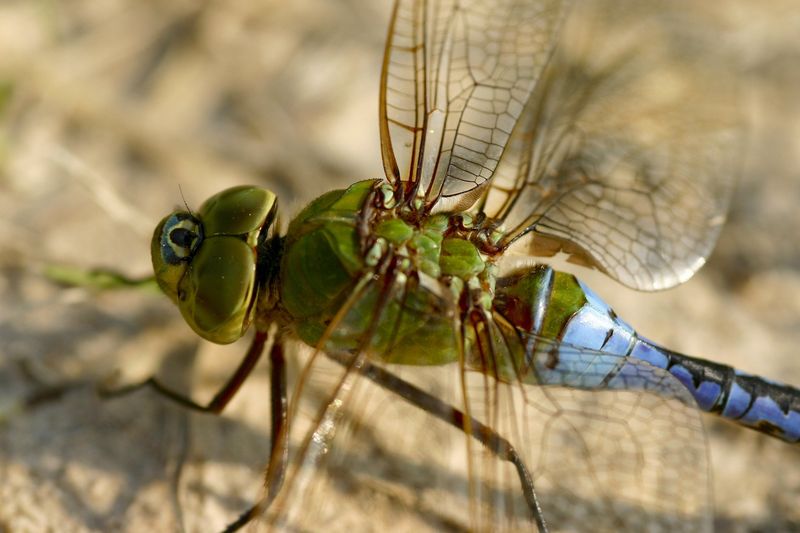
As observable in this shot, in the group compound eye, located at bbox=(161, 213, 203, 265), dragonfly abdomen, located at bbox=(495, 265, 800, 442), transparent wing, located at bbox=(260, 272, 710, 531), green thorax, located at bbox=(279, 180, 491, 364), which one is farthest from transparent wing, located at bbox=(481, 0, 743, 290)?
compound eye, located at bbox=(161, 213, 203, 265)

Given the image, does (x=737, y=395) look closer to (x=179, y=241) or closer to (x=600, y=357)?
(x=600, y=357)

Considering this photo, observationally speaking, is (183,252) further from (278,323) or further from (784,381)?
(784,381)

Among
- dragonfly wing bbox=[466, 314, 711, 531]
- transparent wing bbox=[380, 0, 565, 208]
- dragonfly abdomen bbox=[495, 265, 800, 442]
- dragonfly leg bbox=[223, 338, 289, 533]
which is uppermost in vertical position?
transparent wing bbox=[380, 0, 565, 208]

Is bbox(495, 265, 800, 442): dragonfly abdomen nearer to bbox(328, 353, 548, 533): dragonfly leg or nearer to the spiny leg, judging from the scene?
bbox(328, 353, 548, 533): dragonfly leg

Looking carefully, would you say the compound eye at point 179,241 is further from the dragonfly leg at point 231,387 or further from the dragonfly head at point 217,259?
the dragonfly leg at point 231,387

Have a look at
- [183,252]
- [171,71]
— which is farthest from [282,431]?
[171,71]

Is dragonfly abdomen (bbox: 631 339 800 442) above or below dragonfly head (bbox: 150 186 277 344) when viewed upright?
above

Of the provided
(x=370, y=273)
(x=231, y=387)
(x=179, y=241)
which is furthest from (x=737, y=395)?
(x=179, y=241)

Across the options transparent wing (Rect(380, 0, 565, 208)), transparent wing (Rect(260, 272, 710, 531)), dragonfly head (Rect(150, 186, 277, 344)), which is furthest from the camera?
transparent wing (Rect(380, 0, 565, 208))
